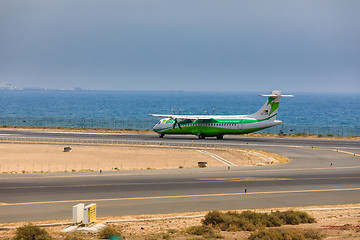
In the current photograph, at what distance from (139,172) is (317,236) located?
76.3ft

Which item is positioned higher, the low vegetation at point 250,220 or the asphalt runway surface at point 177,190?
the low vegetation at point 250,220

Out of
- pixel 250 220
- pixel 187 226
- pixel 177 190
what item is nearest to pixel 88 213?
pixel 187 226

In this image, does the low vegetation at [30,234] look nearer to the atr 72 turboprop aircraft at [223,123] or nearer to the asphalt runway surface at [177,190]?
the asphalt runway surface at [177,190]

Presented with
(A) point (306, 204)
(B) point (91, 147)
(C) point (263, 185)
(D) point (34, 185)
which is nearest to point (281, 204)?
(A) point (306, 204)

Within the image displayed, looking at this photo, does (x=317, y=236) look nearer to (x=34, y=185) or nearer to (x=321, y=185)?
(x=321, y=185)

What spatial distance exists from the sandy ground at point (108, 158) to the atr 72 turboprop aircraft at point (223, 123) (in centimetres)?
1111

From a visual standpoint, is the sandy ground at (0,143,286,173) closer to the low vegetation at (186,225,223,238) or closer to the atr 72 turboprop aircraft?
the atr 72 turboprop aircraft

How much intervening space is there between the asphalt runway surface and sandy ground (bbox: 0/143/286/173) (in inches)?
316

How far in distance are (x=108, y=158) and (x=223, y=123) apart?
23843 millimetres

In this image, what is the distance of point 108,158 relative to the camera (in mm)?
56906

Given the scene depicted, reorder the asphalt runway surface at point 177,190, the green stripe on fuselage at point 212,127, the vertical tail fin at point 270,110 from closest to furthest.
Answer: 1. the asphalt runway surface at point 177,190
2. the vertical tail fin at point 270,110
3. the green stripe on fuselage at point 212,127

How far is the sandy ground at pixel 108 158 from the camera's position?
50250mm

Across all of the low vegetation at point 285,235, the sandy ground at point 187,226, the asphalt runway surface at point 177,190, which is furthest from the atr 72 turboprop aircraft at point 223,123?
the low vegetation at point 285,235

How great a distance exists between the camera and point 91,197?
3042 centimetres
